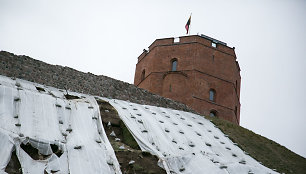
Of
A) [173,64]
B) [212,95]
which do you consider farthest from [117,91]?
[212,95]

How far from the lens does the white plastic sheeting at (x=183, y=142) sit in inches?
393

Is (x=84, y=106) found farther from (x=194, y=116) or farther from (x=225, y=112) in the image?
(x=225, y=112)

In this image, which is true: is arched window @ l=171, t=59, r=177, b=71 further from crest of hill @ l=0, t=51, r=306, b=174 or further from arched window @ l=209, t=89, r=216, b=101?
crest of hill @ l=0, t=51, r=306, b=174

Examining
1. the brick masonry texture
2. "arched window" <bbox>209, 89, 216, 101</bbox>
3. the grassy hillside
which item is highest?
"arched window" <bbox>209, 89, 216, 101</bbox>

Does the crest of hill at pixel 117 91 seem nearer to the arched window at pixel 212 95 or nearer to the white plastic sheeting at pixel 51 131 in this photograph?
the white plastic sheeting at pixel 51 131

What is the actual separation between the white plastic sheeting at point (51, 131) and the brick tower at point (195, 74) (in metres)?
12.3

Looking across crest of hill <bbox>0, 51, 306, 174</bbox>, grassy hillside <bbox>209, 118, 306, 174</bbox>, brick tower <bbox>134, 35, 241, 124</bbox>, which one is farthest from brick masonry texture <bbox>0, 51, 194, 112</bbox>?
brick tower <bbox>134, 35, 241, 124</bbox>

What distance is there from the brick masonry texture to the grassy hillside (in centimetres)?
243

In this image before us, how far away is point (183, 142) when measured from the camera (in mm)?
11727

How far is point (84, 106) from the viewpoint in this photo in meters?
11.4

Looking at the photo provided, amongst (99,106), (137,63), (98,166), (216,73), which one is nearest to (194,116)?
(99,106)

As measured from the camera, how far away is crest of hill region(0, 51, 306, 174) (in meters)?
13.1

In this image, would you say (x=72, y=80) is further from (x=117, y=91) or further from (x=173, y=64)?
(x=173, y=64)

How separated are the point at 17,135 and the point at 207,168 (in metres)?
4.70
